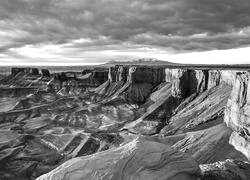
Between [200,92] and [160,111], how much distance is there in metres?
15.5

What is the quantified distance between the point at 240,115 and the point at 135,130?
41851mm

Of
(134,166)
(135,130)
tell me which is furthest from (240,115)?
(135,130)

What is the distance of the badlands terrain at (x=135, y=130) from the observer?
14.2 meters

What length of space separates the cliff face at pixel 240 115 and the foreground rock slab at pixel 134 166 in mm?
27772

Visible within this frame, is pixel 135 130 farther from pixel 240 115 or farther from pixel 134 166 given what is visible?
pixel 134 166

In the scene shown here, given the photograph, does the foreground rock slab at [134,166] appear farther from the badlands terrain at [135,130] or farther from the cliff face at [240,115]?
the cliff face at [240,115]

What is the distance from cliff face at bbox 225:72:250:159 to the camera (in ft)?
130

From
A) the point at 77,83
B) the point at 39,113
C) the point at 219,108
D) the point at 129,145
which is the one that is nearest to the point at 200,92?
the point at 219,108

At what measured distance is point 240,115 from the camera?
4294cm

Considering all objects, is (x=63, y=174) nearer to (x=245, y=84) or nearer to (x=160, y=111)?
(x=245, y=84)

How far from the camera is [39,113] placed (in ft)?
352

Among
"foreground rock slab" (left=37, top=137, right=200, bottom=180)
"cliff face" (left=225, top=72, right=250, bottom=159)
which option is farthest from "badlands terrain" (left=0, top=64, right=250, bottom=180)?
"cliff face" (left=225, top=72, right=250, bottom=159)

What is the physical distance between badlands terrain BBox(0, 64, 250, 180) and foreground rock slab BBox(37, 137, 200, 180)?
5 centimetres

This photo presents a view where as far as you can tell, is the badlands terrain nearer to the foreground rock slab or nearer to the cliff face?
the foreground rock slab
